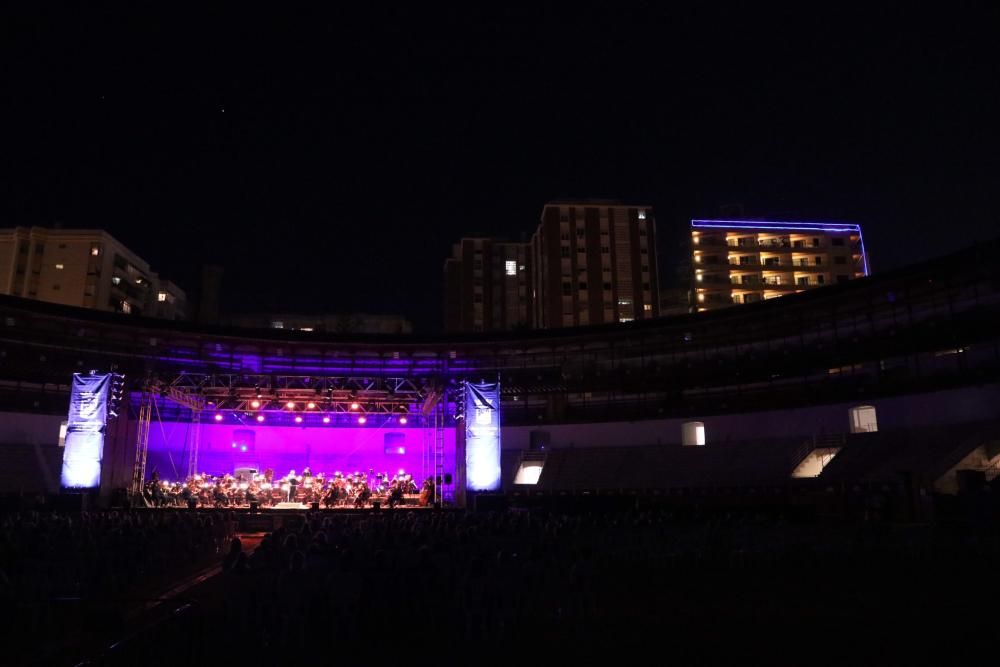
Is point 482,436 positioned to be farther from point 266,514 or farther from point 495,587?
point 495,587

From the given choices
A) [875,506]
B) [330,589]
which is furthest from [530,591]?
[875,506]

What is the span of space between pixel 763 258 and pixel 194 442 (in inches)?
2267

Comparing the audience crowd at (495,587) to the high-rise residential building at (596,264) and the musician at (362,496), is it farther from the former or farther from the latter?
the high-rise residential building at (596,264)

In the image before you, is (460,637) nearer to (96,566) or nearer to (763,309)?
(96,566)

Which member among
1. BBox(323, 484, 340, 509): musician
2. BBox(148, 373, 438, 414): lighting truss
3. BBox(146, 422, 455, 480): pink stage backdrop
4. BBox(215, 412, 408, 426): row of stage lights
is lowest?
BBox(323, 484, 340, 509): musician

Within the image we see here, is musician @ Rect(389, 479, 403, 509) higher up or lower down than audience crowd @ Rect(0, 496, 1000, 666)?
higher up

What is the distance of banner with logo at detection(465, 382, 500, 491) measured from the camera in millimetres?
26094

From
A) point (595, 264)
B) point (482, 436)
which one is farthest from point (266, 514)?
point (595, 264)

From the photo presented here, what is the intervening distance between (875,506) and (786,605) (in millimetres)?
14919

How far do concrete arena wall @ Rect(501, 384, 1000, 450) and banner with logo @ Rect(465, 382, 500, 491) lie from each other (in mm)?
11835

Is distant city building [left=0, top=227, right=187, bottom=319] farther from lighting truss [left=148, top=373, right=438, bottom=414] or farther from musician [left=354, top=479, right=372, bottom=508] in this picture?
musician [left=354, top=479, right=372, bottom=508]

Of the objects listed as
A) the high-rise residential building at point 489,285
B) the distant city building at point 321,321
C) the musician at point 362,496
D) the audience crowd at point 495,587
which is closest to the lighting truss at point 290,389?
the musician at point 362,496

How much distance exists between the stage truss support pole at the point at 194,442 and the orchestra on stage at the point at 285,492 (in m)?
2.28

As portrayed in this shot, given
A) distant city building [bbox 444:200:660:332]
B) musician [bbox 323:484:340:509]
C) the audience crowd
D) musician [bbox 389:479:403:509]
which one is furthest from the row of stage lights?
distant city building [bbox 444:200:660:332]
